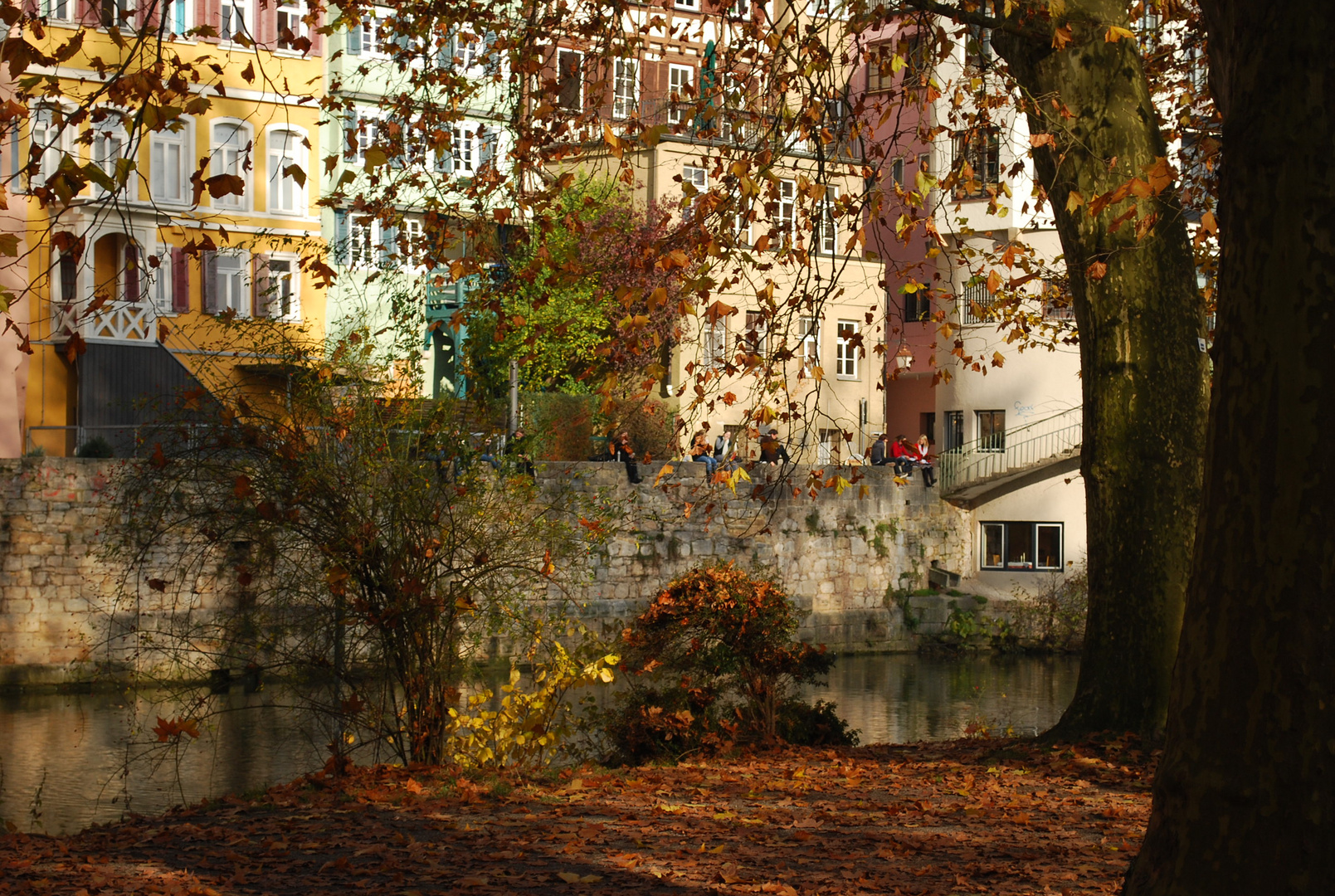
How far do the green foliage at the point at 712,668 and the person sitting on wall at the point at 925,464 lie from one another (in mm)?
22783

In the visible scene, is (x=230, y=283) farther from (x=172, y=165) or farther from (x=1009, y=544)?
(x=1009, y=544)

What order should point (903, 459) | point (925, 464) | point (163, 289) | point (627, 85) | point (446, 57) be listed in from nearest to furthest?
1. point (627, 85)
2. point (446, 57)
3. point (163, 289)
4. point (903, 459)
5. point (925, 464)

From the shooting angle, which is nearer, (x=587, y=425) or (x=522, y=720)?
(x=522, y=720)

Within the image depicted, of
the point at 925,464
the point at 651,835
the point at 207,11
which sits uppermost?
the point at 207,11

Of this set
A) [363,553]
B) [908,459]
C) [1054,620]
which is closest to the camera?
[363,553]

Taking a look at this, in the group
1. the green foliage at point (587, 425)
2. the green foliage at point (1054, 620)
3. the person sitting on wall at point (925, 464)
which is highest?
the green foliage at point (587, 425)

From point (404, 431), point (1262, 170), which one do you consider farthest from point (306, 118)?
point (1262, 170)

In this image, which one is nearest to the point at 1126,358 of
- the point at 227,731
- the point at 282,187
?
the point at 227,731

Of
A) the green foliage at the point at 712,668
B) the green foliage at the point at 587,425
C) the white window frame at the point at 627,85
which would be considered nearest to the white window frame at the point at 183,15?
the green foliage at the point at 587,425

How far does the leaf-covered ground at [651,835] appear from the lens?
5.93m

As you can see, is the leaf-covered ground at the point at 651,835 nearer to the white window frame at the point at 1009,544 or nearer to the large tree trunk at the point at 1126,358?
the large tree trunk at the point at 1126,358

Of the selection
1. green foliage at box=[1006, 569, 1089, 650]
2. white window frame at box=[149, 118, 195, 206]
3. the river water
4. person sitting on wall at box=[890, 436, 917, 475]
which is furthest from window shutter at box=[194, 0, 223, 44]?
green foliage at box=[1006, 569, 1089, 650]

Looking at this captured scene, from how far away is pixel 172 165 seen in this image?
3120 cm

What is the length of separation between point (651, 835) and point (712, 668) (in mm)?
4567
